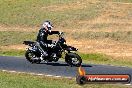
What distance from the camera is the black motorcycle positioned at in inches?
952

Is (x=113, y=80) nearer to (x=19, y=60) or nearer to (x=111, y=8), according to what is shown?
(x=19, y=60)

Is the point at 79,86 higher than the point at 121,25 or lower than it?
higher

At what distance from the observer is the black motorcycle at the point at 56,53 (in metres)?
24.2

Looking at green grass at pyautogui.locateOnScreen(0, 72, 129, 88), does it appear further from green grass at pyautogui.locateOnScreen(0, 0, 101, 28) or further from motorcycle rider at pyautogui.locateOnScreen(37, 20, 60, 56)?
green grass at pyautogui.locateOnScreen(0, 0, 101, 28)

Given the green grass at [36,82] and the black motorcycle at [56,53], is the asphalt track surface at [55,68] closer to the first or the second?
the black motorcycle at [56,53]

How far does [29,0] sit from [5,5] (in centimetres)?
343

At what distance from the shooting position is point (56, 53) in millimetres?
24516

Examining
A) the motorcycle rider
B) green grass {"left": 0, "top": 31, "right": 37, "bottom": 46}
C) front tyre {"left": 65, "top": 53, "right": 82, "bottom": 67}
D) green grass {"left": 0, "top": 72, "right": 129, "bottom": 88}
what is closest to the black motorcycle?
front tyre {"left": 65, "top": 53, "right": 82, "bottom": 67}

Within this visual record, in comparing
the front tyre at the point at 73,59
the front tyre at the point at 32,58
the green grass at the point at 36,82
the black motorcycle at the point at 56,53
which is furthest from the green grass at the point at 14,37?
the green grass at the point at 36,82

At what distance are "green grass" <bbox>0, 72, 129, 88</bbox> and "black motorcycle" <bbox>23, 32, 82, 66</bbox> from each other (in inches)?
149

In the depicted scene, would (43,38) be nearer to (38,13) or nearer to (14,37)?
(14,37)

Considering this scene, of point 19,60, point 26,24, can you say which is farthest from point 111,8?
point 19,60

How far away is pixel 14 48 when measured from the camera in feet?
121

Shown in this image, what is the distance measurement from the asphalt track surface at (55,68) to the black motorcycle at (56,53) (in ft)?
0.98
